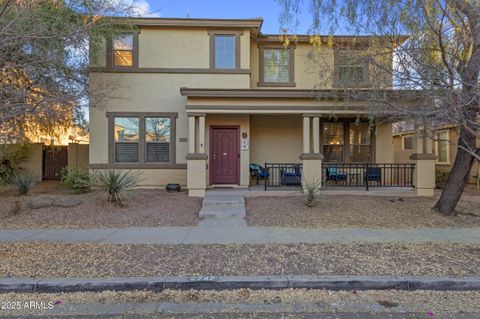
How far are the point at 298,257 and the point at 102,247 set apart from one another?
3537 millimetres

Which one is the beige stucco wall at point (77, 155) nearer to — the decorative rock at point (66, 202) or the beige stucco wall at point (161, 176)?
the beige stucco wall at point (161, 176)

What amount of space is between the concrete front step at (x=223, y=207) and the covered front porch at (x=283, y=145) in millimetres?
1023

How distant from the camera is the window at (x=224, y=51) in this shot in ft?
40.8

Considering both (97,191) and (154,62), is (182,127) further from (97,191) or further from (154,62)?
(97,191)

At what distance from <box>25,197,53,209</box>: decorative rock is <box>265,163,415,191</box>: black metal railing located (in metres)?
6.60

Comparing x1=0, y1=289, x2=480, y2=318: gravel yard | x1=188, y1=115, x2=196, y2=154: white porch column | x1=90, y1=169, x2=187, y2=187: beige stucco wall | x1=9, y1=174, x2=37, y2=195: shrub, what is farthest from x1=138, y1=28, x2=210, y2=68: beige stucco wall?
x1=0, y1=289, x2=480, y2=318: gravel yard

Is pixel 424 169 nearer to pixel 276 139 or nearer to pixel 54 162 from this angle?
pixel 276 139

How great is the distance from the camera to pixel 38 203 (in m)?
9.48

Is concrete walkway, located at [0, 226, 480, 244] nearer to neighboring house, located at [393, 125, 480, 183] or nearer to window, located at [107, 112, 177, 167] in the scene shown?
window, located at [107, 112, 177, 167]

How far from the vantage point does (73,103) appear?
363 inches

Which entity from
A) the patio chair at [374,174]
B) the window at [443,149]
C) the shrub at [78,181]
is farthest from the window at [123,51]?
the window at [443,149]

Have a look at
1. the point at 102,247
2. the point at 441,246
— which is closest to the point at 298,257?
the point at 441,246

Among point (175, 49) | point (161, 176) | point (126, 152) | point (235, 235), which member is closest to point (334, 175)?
point (235, 235)

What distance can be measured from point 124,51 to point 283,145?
22.9ft
